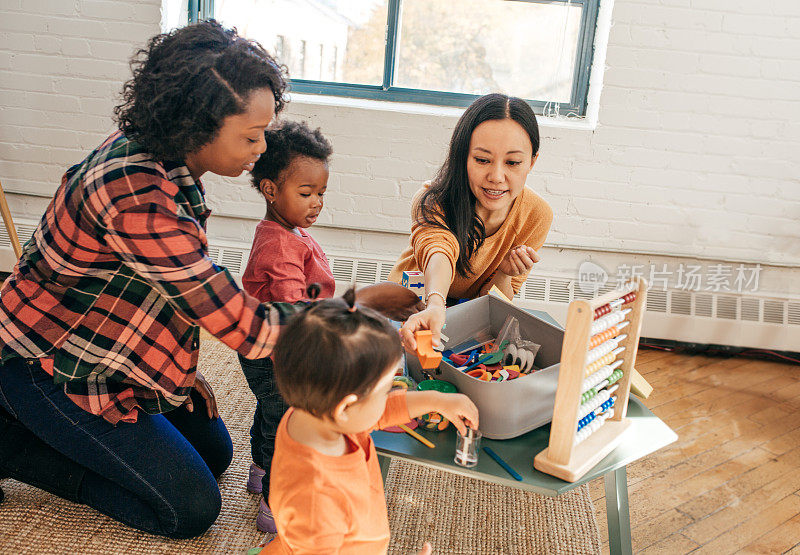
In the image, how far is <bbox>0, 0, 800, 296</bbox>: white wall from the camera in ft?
8.18

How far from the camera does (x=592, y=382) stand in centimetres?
110

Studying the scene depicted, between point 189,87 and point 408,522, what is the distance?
1111mm

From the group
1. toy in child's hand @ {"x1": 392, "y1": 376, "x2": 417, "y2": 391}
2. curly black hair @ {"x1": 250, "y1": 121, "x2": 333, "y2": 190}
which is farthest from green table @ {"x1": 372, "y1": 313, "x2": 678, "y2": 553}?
curly black hair @ {"x1": 250, "y1": 121, "x2": 333, "y2": 190}

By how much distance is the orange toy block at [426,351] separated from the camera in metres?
1.15

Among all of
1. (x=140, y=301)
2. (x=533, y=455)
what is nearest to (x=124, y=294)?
(x=140, y=301)

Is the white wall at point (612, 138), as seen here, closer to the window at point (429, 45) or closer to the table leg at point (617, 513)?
the window at point (429, 45)

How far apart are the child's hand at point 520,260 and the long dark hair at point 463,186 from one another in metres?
0.10

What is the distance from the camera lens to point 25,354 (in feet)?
4.13

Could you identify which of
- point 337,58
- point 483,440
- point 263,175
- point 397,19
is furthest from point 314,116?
point 483,440

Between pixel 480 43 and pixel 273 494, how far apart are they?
2.33 metres

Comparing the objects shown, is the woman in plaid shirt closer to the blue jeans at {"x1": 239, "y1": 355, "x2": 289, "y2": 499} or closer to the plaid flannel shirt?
the plaid flannel shirt

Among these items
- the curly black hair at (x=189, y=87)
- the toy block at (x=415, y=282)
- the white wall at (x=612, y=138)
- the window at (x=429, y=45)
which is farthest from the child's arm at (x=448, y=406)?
the window at (x=429, y=45)

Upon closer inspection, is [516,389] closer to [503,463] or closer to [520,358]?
[503,463]

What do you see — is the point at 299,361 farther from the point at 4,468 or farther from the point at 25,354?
the point at 4,468
